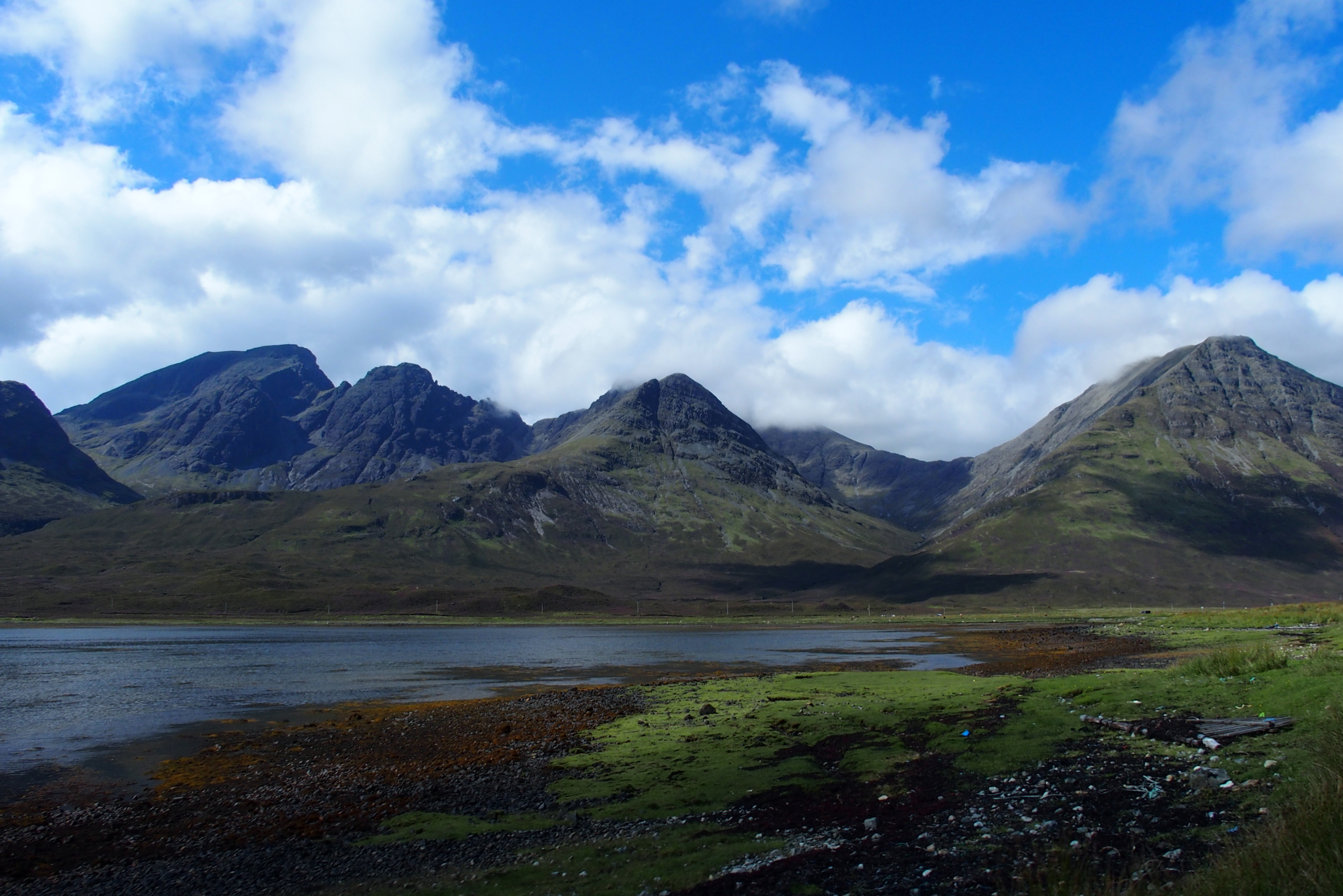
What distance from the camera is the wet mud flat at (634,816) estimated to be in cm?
1619

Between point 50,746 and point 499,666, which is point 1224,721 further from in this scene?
Answer: point 499,666

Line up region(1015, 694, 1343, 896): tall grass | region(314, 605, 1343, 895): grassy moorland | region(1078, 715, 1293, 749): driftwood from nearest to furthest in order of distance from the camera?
region(1015, 694, 1343, 896): tall grass
region(314, 605, 1343, 895): grassy moorland
region(1078, 715, 1293, 749): driftwood

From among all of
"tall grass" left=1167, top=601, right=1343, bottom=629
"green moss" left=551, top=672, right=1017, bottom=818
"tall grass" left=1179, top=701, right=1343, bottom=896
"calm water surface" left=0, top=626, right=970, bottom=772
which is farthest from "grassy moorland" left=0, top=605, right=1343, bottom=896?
"tall grass" left=1167, top=601, right=1343, bottom=629

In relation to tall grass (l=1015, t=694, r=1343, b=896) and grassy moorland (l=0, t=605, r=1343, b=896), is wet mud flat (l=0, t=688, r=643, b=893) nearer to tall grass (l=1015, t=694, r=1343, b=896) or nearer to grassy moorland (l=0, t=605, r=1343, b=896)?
grassy moorland (l=0, t=605, r=1343, b=896)

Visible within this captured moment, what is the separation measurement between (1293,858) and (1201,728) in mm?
15191

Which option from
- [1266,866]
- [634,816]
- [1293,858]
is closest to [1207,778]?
[1293,858]

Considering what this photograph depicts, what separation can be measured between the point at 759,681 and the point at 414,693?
1082 inches

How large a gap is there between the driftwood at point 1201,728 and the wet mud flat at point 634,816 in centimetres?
90

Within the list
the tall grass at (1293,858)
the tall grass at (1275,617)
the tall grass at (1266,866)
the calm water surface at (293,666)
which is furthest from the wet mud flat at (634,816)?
the tall grass at (1275,617)

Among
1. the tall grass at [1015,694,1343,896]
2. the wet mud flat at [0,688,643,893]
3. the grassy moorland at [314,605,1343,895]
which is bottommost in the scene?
the wet mud flat at [0,688,643,893]

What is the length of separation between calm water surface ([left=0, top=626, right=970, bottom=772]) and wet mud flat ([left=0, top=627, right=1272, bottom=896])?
13.4m

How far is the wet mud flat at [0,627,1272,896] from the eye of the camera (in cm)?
1619

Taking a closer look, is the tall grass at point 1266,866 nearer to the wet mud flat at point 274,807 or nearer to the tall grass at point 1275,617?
the wet mud flat at point 274,807

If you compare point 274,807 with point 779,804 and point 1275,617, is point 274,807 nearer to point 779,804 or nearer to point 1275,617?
point 779,804
